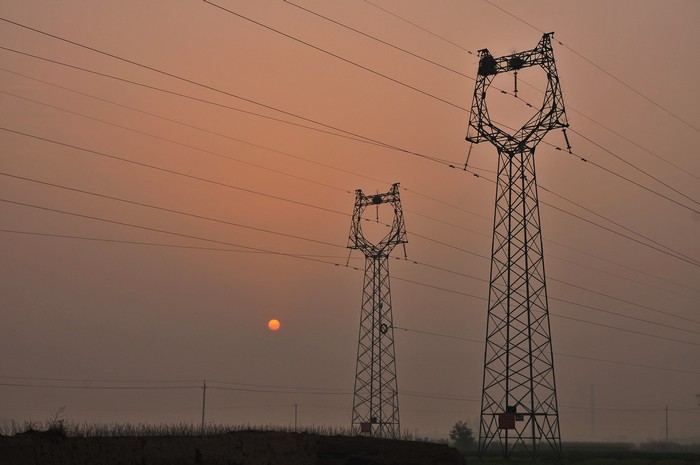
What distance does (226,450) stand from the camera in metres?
37.9

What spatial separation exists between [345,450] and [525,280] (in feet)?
63.8

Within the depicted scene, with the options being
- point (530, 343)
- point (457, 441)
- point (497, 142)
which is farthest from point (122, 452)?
point (457, 441)

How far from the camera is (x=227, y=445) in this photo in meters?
38.2

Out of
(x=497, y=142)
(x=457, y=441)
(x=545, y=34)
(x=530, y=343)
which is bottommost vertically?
(x=457, y=441)

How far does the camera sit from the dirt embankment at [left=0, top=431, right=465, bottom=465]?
30.4 meters

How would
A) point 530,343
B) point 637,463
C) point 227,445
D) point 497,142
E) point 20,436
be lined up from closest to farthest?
point 20,436, point 227,445, point 530,343, point 497,142, point 637,463

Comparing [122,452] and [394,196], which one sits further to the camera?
[394,196]

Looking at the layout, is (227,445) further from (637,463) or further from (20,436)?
(637,463)

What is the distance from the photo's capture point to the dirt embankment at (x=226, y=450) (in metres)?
30.4

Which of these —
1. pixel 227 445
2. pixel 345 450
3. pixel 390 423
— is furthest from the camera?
pixel 390 423

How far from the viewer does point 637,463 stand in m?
68.6

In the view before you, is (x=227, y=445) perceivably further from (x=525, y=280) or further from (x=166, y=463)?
(x=525, y=280)

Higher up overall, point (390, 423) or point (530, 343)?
point (530, 343)

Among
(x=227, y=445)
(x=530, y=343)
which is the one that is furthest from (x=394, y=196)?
(x=227, y=445)
